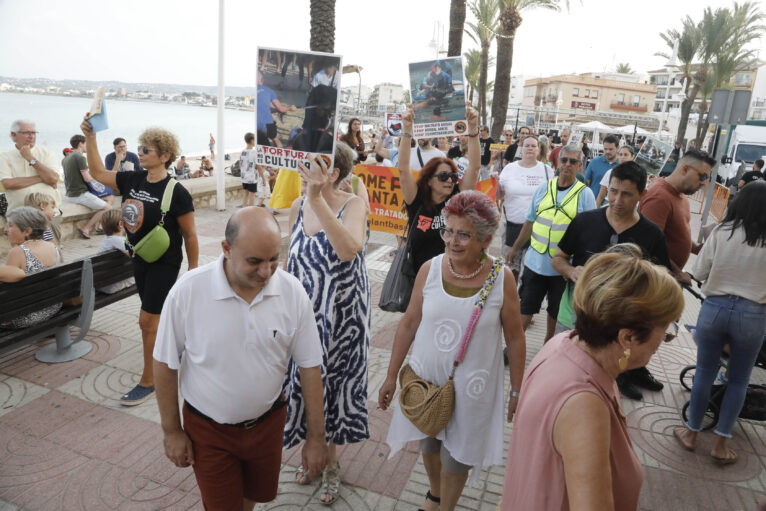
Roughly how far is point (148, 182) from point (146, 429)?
1815 mm

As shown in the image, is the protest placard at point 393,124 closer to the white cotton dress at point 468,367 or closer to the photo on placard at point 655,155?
the photo on placard at point 655,155

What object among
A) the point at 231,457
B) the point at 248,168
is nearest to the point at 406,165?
the point at 231,457

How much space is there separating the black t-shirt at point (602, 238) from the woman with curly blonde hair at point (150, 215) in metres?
2.92

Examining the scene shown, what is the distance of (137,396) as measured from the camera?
383cm

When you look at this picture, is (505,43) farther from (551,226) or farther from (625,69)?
(625,69)

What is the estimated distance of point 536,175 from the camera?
19.2ft

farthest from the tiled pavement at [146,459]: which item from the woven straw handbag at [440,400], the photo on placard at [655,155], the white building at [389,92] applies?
the white building at [389,92]

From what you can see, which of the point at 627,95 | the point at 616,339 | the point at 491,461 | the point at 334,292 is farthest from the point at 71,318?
the point at 627,95

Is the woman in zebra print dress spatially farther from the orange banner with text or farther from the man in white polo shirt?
the orange banner with text

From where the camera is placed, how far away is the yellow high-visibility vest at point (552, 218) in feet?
14.1

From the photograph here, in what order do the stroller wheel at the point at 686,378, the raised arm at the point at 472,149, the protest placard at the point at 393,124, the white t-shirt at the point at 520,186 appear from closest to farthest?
the raised arm at the point at 472,149 → the stroller wheel at the point at 686,378 → the white t-shirt at the point at 520,186 → the protest placard at the point at 393,124

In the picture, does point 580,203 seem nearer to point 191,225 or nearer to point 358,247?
point 358,247

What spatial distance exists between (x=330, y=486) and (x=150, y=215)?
90.5 inches

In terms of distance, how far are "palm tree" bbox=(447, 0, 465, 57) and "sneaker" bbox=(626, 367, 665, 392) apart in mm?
9923
